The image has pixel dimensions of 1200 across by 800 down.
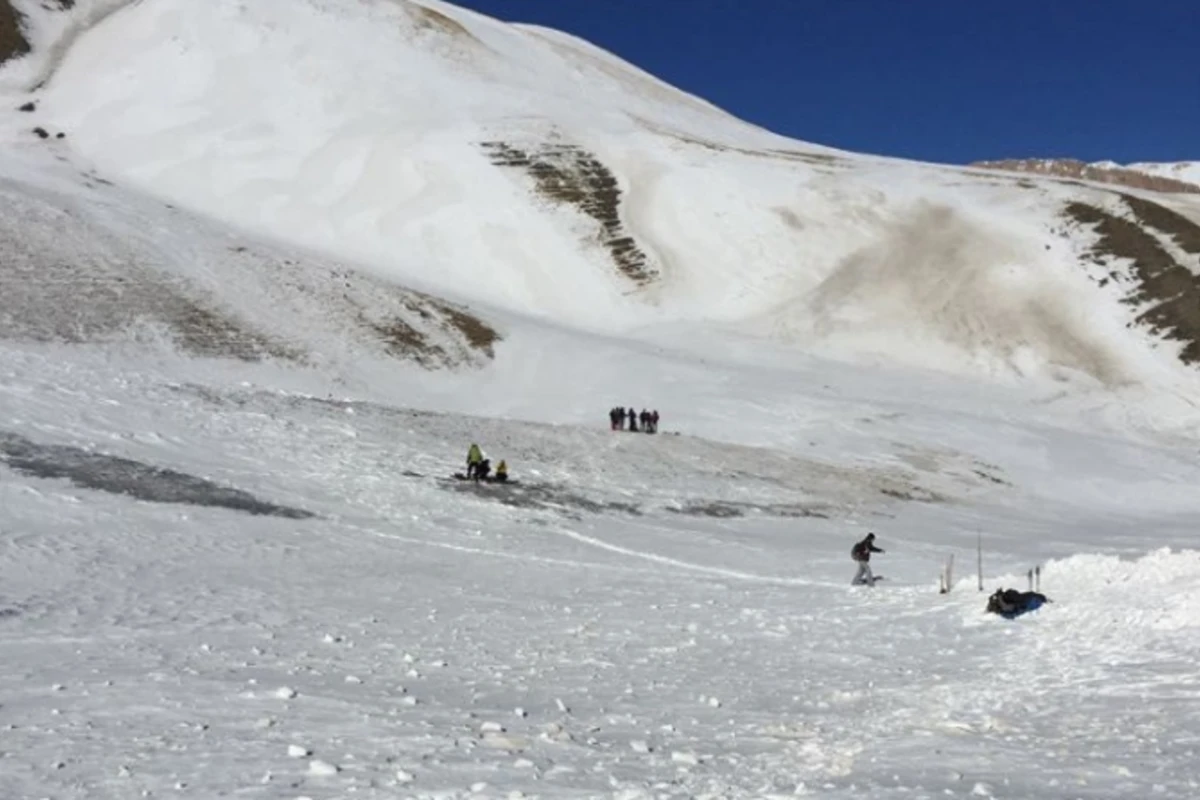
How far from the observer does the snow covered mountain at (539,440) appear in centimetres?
1238

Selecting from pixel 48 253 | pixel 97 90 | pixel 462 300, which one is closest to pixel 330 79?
pixel 97 90

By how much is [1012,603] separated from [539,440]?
867 inches

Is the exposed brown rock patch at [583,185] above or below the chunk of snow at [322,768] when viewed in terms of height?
above

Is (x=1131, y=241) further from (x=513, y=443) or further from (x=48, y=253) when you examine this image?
(x=48, y=253)

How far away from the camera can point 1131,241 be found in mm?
78812

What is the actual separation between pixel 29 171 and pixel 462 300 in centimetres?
2753

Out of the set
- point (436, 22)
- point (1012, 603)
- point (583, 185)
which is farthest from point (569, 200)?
point (1012, 603)

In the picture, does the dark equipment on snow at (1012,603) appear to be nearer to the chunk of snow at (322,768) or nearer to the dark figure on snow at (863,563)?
the dark figure on snow at (863,563)

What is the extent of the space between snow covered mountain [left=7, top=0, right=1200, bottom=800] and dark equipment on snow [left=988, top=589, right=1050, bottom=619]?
34cm

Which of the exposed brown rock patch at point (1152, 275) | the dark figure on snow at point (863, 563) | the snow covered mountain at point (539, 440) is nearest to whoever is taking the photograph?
the snow covered mountain at point (539, 440)

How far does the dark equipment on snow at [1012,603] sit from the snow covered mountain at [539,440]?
0.34 m

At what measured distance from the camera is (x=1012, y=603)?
20.5 metres

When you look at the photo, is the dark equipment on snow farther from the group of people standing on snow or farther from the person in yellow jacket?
Answer: the group of people standing on snow

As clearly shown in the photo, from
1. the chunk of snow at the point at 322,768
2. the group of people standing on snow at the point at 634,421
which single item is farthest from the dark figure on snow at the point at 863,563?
the group of people standing on snow at the point at 634,421
